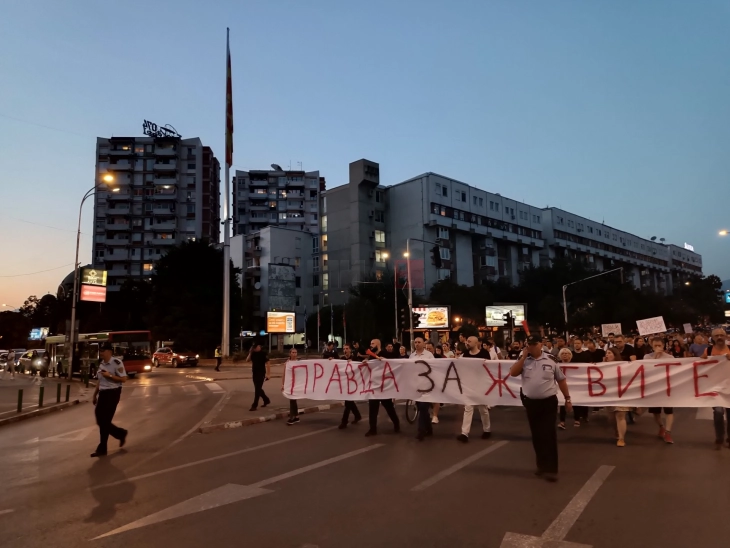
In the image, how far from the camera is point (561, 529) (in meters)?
5.40

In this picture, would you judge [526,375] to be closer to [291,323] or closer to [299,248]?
[291,323]

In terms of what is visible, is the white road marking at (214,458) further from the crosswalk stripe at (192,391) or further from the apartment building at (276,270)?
the apartment building at (276,270)

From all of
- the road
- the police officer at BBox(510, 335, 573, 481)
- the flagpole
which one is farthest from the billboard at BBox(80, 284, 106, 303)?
the police officer at BBox(510, 335, 573, 481)

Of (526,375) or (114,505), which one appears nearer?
(114,505)

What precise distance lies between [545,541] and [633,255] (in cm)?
14323

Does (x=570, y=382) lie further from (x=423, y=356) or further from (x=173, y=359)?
(x=173, y=359)

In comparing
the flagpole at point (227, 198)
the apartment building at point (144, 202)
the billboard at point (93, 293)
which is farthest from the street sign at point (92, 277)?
the apartment building at point (144, 202)

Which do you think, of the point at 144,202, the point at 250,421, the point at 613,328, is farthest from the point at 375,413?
the point at 144,202

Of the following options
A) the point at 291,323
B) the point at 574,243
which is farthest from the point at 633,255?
the point at 291,323

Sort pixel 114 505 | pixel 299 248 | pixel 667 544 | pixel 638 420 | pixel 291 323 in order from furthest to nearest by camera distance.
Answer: pixel 299 248 < pixel 291 323 < pixel 638 420 < pixel 114 505 < pixel 667 544

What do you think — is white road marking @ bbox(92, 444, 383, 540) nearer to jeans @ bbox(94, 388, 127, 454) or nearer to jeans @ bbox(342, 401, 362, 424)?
jeans @ bbox(94, 388, 127, 454)

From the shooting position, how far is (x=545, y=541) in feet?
16.7

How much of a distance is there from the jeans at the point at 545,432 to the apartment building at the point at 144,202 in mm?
105084

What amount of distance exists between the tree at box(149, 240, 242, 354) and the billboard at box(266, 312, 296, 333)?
19.7 ft
